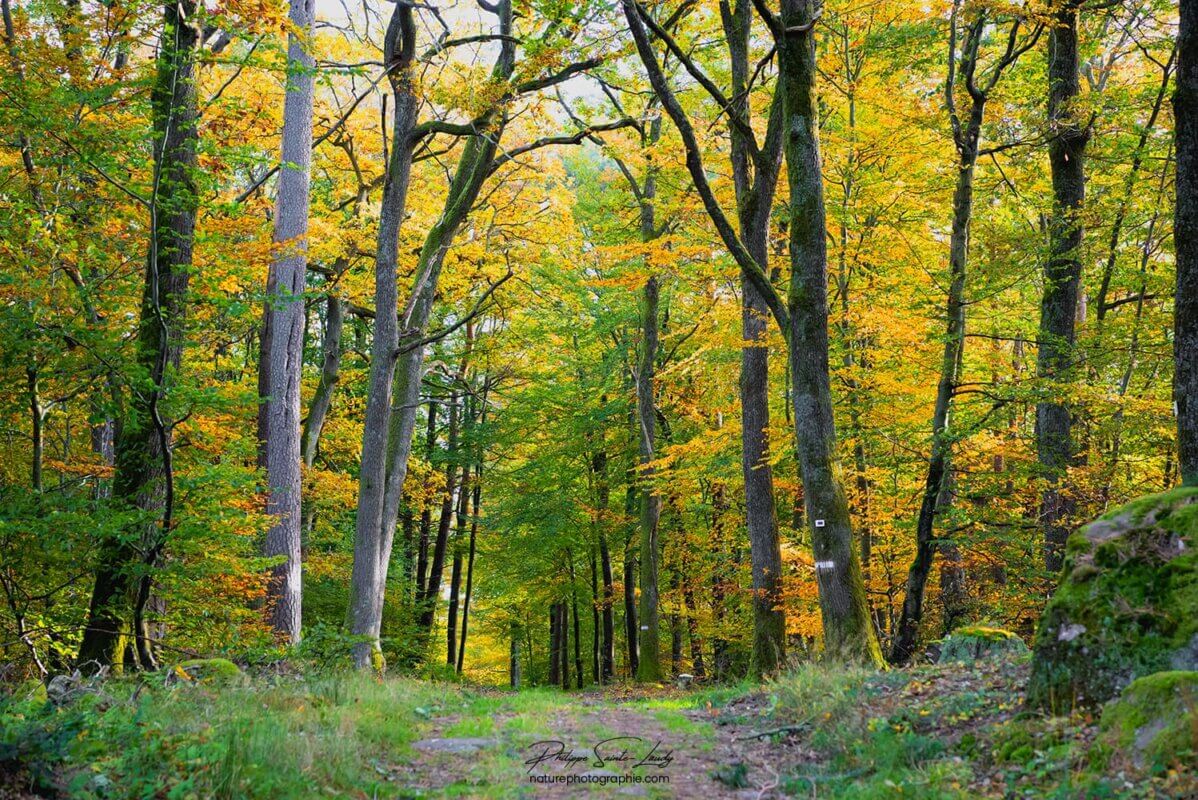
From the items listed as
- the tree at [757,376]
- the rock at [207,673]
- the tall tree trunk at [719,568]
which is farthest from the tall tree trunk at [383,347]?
the tall tree trunk at [719,568]

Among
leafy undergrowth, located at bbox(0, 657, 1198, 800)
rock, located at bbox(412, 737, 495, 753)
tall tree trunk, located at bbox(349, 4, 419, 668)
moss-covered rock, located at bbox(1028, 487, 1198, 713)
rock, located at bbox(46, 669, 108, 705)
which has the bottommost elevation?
rock, located at bbox(412, 737, 495, 753)

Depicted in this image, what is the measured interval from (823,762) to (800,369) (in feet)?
13.9

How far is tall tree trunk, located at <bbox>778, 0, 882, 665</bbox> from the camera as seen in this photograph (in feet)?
25.8

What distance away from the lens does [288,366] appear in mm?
11922

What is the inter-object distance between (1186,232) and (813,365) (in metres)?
3.24

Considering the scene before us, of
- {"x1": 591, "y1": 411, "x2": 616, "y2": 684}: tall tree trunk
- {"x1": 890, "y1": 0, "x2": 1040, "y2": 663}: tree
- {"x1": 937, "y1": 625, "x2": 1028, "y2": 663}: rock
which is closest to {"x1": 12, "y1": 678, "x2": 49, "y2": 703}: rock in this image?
{"x1": 937, "y1": 625, "x2": 1028, "y2": 663}: rock

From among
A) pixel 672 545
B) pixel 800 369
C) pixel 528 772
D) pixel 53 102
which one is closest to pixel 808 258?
pixel 800 369

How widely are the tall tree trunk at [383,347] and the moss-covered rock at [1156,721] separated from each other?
300 inches

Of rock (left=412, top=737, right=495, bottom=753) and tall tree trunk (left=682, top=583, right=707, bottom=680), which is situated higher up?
rock (left=412, top=737, right=495, bottom=753)

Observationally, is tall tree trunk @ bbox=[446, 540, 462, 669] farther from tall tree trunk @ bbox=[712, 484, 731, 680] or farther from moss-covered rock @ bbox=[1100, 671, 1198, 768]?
moss-covered rock @ bbox=[1100, 671, 1198, 768]

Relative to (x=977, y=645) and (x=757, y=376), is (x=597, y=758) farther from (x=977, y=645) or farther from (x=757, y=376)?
(x=757, y=376)

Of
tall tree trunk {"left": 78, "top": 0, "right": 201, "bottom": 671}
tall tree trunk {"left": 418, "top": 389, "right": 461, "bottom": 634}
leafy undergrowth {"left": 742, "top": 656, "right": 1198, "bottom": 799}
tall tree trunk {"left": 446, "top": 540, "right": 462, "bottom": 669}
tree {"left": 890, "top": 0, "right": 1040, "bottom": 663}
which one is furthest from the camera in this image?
tall tree trunk {"left": 446, "top": 540, "right": 462, "bottom": 669}

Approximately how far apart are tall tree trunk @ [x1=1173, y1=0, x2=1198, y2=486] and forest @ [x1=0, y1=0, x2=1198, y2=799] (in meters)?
0.03

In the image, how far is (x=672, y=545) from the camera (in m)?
20.4
